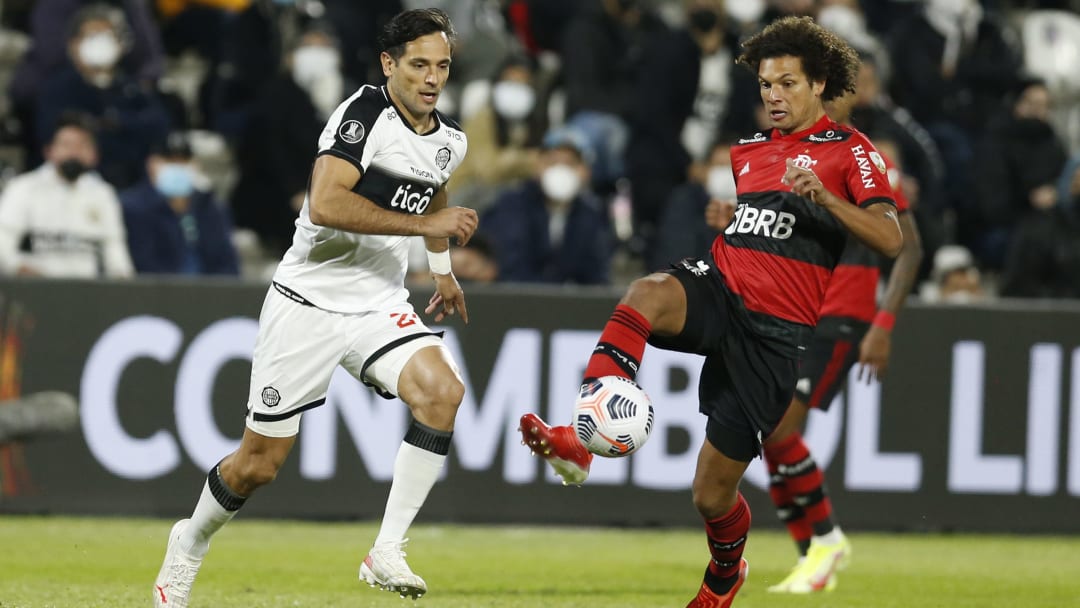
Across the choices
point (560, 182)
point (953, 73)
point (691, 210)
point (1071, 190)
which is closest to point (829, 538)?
point (691, 210)

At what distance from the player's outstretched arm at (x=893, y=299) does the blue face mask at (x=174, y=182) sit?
562 centimetres

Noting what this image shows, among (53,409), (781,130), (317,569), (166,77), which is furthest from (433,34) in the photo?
(166,77)

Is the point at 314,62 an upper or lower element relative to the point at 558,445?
upper

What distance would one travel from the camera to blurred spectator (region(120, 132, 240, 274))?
11.8m

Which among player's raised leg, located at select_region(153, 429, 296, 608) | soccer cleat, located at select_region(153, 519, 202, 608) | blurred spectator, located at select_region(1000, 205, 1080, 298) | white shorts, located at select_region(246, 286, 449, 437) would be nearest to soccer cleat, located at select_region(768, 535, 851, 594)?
white shorts, located at select_region(246, 286, 449, 437)

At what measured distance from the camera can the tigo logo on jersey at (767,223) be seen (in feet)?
21.3

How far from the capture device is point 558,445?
6.07 metres

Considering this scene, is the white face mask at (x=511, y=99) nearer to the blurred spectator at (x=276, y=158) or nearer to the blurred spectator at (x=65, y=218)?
the blurred spectator at (x=276, y=158)

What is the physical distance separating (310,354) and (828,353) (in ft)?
10.8

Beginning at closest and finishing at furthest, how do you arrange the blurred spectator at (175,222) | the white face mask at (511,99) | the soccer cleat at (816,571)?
the soccer cleat at (816,571)
the blurred spectator at (175,222)
the white face mask at (511,99)

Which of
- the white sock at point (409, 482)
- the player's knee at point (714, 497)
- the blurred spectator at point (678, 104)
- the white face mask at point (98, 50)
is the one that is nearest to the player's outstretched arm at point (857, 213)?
the player's knee at point (714, 497)

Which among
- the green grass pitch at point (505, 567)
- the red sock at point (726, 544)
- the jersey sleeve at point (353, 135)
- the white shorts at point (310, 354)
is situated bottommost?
the green grass pitch at point (505, 567)

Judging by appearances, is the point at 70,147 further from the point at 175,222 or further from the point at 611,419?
the point at 611,419

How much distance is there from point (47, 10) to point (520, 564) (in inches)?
262
